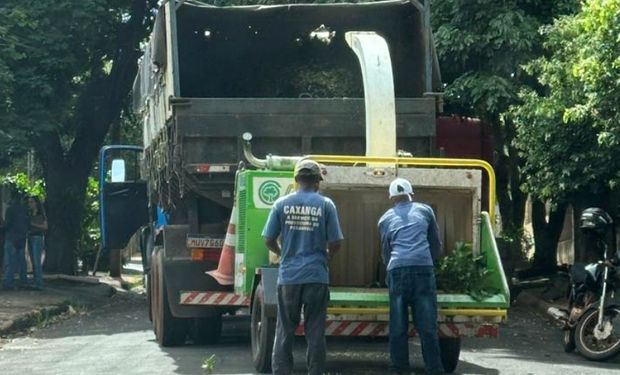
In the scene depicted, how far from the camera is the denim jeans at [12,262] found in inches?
889

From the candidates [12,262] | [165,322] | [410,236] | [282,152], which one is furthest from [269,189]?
[12,262]

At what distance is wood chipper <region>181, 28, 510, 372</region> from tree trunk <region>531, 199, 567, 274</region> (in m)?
14.3

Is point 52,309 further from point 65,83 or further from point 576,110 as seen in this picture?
point 576,110

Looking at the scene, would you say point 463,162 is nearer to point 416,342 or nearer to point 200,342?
point 416,342

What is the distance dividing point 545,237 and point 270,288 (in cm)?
1662

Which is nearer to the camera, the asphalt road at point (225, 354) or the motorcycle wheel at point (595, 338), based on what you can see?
the asphalt road at point (225, 354)

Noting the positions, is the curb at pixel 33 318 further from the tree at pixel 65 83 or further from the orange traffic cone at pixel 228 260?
the orange traffic cone at pixel 228 260

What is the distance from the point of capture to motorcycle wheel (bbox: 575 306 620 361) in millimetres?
13133

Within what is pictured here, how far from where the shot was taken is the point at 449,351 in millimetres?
11734

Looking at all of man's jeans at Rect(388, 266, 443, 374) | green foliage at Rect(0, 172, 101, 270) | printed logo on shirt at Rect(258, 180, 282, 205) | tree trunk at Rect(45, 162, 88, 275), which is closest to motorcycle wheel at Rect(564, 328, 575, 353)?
man's jeans at Rect(388, 266, 443, 374)

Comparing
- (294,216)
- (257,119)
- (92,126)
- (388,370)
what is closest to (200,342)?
(257,119)

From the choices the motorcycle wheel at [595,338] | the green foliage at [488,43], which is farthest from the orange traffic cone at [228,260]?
the green foliage at [488,43]

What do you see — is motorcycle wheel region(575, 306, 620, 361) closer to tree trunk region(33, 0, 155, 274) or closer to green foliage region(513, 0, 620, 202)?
green foliage region(513, 0, 620, 202)

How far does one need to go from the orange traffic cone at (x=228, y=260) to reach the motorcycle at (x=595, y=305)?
3816 millimetres
